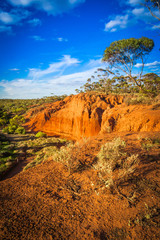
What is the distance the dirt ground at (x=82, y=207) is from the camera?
2.17 meters

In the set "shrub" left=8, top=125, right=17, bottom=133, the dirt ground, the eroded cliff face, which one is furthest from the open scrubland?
"shrub" left=8, top=125, right=17, bottom=133

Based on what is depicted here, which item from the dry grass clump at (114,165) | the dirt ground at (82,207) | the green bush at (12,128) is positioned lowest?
the green bush at (12,128)

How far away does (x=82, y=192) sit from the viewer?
10.2 feet

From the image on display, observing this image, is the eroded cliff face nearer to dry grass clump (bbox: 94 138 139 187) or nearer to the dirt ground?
the dirt ground

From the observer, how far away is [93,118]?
16484mm

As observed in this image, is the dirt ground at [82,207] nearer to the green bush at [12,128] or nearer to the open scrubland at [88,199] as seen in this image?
the open scrubland at [88,199]

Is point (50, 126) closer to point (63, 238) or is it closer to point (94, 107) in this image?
point (94, 107)

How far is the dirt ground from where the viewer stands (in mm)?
2170

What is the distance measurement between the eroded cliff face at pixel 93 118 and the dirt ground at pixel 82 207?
17.4 ft

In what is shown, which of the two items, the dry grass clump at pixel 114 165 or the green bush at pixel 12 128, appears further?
the green bush at pixel 12 128

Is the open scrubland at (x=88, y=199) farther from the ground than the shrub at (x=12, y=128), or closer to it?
farther from the ground

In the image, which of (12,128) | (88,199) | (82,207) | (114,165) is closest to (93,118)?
(114,165)

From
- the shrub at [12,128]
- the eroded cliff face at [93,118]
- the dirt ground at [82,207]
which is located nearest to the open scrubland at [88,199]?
the dirt ground at [82,207]

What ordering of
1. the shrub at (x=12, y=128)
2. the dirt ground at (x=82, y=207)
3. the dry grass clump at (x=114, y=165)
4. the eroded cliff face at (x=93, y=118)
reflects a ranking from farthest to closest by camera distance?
the shrub at (x=12, y=128)
the eroded cliff face at (x=93, y=118)
the dry grass clump at (x=114, y=165)
the dirt ground at (x=82, y=207)
